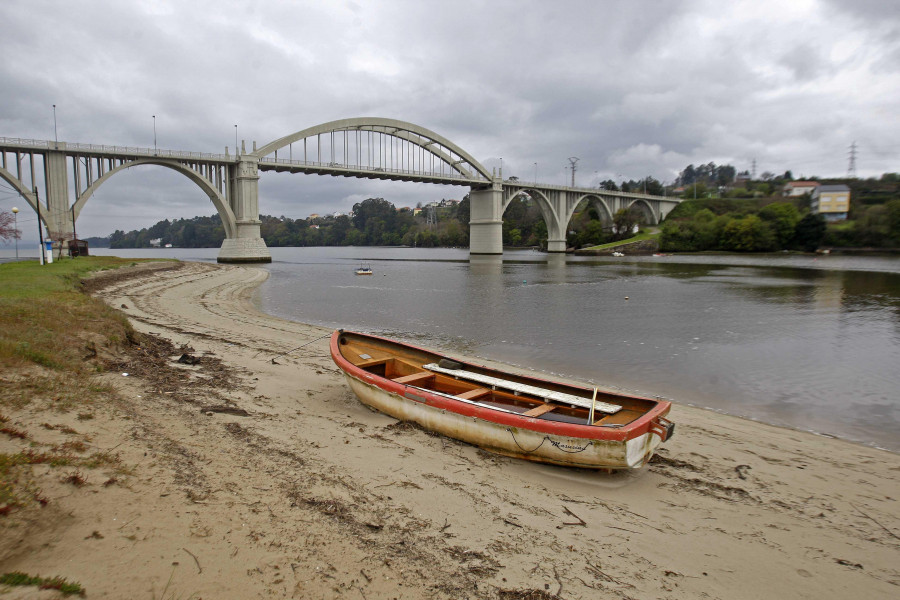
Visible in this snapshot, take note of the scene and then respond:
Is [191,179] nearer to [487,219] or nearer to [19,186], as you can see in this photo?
[19,186]

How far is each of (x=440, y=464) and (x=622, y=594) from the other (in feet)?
A: 7.39

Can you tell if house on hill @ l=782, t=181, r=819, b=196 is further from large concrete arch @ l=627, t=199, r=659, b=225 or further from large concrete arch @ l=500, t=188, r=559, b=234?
large concrete arch @ l=500, t=188, r=559, b=234

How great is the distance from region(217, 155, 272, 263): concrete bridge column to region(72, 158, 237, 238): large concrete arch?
880 mm

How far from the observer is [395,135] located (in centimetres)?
7244

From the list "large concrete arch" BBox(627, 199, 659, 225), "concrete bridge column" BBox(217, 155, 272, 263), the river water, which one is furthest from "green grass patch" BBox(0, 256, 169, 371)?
"large concrete arch" BBox(627, 199, 659, 225)

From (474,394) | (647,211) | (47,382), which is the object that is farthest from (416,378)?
(647,211)

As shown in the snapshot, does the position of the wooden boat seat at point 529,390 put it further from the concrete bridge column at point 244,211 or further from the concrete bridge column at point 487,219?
the concrete bridge column at point 487,219

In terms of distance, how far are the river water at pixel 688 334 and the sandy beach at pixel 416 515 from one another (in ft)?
8.48

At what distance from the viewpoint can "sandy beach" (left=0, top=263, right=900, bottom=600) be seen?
2.84 meters

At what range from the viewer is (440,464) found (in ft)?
16.4

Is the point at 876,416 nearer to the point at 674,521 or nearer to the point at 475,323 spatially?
the point at 674,521

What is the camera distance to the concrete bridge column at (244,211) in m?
55.2

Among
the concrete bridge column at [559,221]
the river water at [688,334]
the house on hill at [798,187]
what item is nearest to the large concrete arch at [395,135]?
the concrete bridge column at [559,221]

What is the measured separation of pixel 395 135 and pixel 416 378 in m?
70.9
